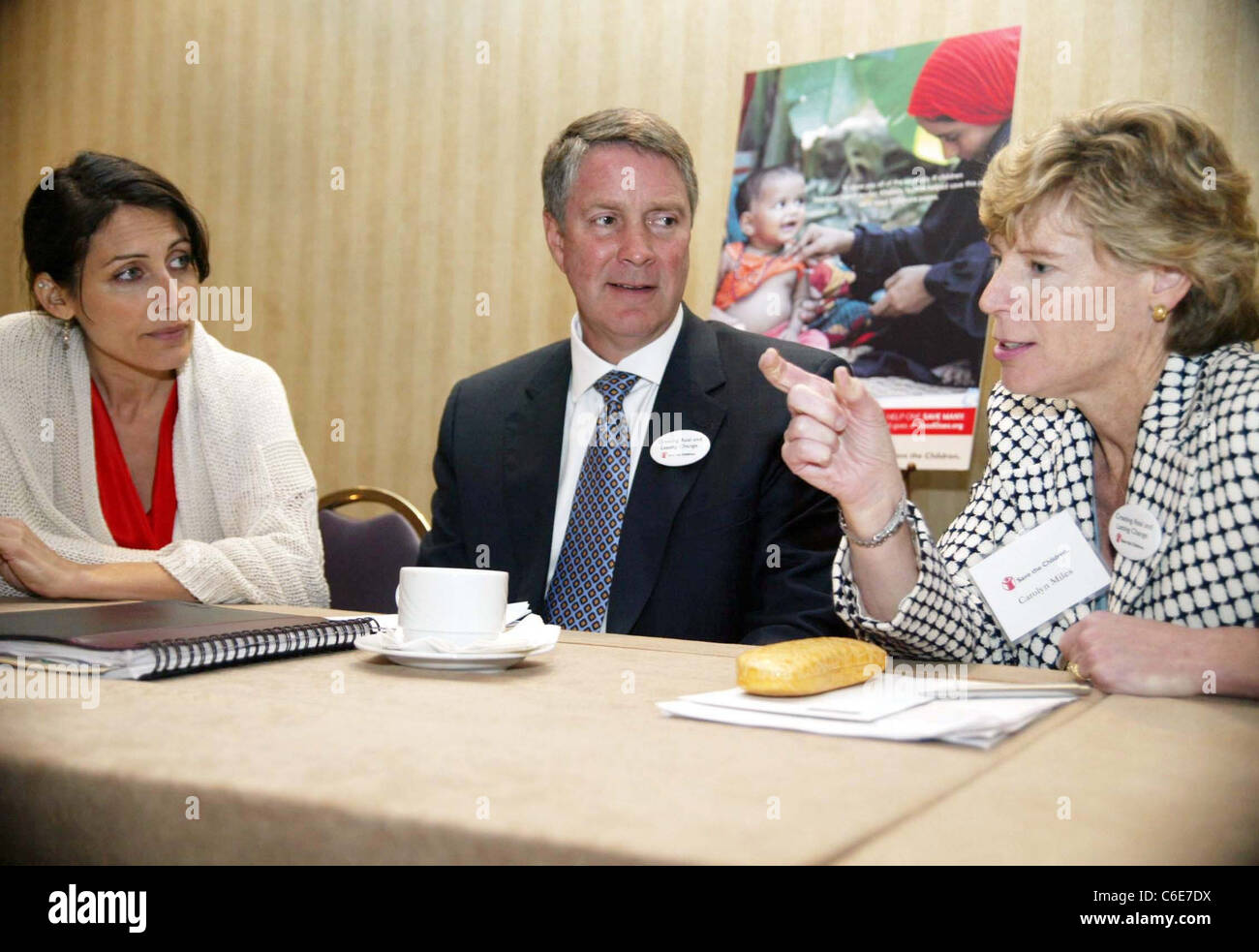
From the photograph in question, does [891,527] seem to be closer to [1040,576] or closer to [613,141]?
[1040,576]

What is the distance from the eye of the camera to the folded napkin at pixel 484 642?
1115 millimetres

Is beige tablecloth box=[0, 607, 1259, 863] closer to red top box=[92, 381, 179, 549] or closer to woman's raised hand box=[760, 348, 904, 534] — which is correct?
woman's raised hand box=[760, 348, 904, 534]

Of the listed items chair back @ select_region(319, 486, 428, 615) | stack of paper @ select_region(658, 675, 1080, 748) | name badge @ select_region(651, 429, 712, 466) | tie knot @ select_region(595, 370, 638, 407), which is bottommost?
chair back @ select_region(319, 486, 428, 615)

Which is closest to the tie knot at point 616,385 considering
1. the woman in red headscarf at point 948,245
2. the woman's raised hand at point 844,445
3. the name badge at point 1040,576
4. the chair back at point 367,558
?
the chair back at point 367,558

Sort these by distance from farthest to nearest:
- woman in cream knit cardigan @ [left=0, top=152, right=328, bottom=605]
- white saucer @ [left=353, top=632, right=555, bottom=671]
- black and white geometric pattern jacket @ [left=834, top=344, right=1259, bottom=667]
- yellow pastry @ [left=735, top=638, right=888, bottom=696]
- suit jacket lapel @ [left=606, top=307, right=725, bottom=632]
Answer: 1. woman in cream knit cardigan @ [left=0, top=152, right=328, bottom=605]
2. suit jacket lapel @ [left=606, top=307, right=725, bottom=632]
3. black and white geometric pattern jacket @ [left=834, top=344, right=1259, bottom=667]
4. white saucer @ [left=353, top=632, right=555, bottom=671]
5. yellow pastry @ [left=735, top=638, right=888, bottom=696]

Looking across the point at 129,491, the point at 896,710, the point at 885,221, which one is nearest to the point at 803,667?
the point at 896,710

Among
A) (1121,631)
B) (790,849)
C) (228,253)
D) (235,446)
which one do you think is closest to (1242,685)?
(1121,631)

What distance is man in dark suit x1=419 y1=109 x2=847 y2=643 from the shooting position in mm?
1925

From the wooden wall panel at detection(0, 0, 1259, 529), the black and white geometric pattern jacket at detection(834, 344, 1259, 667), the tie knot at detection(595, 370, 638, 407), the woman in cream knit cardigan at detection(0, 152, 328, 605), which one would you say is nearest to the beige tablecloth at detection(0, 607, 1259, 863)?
the black and white geometric pattern jacket at detection(834, 344, 1259, 667)

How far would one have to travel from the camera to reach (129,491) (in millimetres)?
2346

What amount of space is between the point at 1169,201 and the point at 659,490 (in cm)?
91

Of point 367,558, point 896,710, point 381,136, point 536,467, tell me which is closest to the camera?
point 896,710

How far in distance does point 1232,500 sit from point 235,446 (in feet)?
6.16

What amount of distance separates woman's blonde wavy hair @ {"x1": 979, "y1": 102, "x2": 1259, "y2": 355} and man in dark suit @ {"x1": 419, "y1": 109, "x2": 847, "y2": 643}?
23.8 inches
